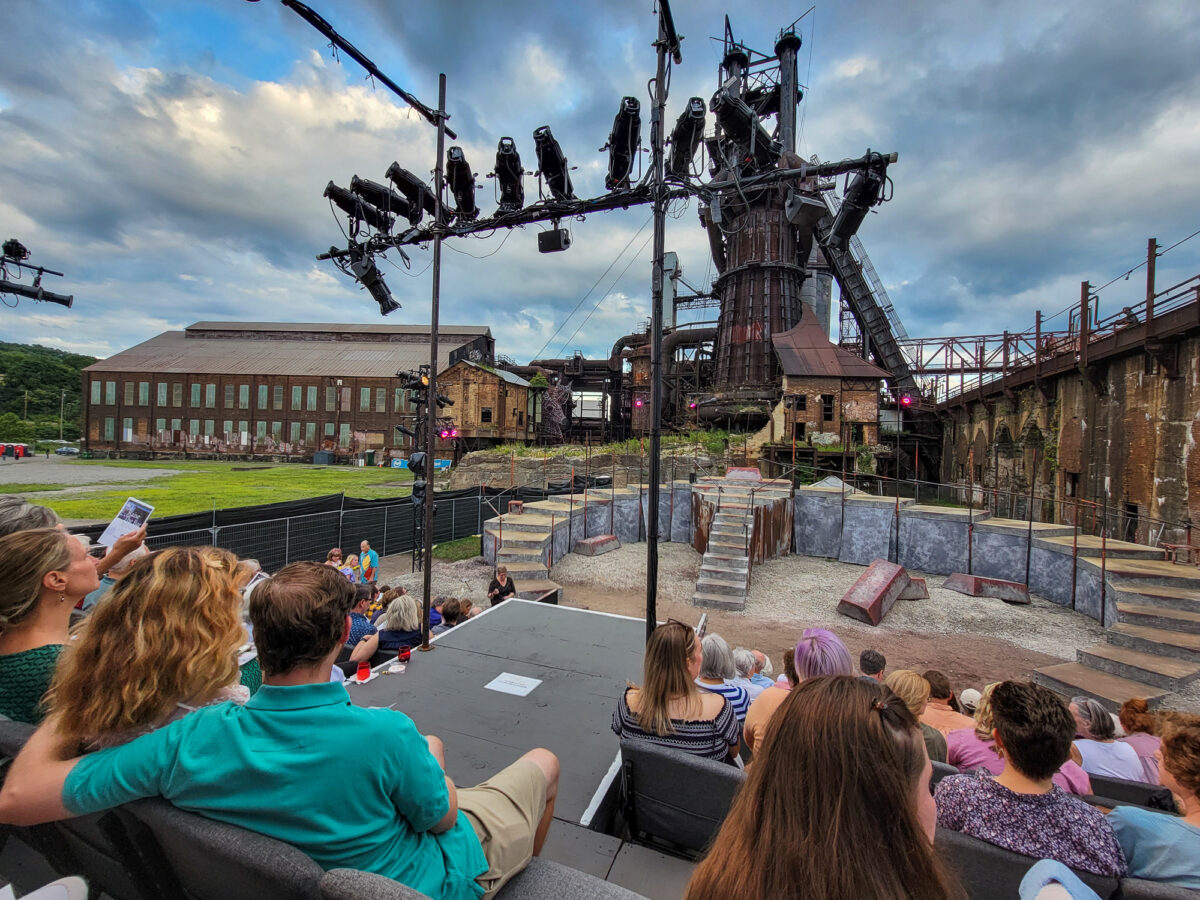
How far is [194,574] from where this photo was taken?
201 cm

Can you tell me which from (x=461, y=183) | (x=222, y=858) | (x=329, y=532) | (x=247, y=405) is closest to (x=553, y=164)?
(x=461, y=183)

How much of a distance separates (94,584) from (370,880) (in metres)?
2.05

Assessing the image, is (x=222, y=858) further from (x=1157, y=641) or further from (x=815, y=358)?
(x=815, y=358)

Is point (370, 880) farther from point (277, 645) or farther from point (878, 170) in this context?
point (878, 170)

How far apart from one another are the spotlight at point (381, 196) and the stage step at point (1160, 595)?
1316cm

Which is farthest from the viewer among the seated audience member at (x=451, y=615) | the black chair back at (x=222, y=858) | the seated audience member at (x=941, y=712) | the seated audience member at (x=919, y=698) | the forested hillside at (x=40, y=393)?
the forested hillside at (x=40, y=393)

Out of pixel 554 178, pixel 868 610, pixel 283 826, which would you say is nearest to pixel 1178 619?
pixel 868 610

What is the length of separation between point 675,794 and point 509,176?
21.2 feet

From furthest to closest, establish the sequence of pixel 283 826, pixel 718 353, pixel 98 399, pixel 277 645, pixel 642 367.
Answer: pixel 98 399
pixel 642 367
pixel 718 353
pixel 277 645
pixel 283 826

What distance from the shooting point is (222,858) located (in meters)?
1.44

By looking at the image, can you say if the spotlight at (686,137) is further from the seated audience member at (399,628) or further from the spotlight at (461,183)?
the seated audience member at (399,628)

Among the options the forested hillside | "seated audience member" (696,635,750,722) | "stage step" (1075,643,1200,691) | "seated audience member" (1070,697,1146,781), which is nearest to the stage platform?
"seated audience member" (696,635,750,722)

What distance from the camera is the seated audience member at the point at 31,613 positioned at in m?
2.09

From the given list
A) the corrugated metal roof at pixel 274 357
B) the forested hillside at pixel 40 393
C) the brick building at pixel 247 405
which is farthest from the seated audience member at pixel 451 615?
the forested hillside at pixel 40 393
